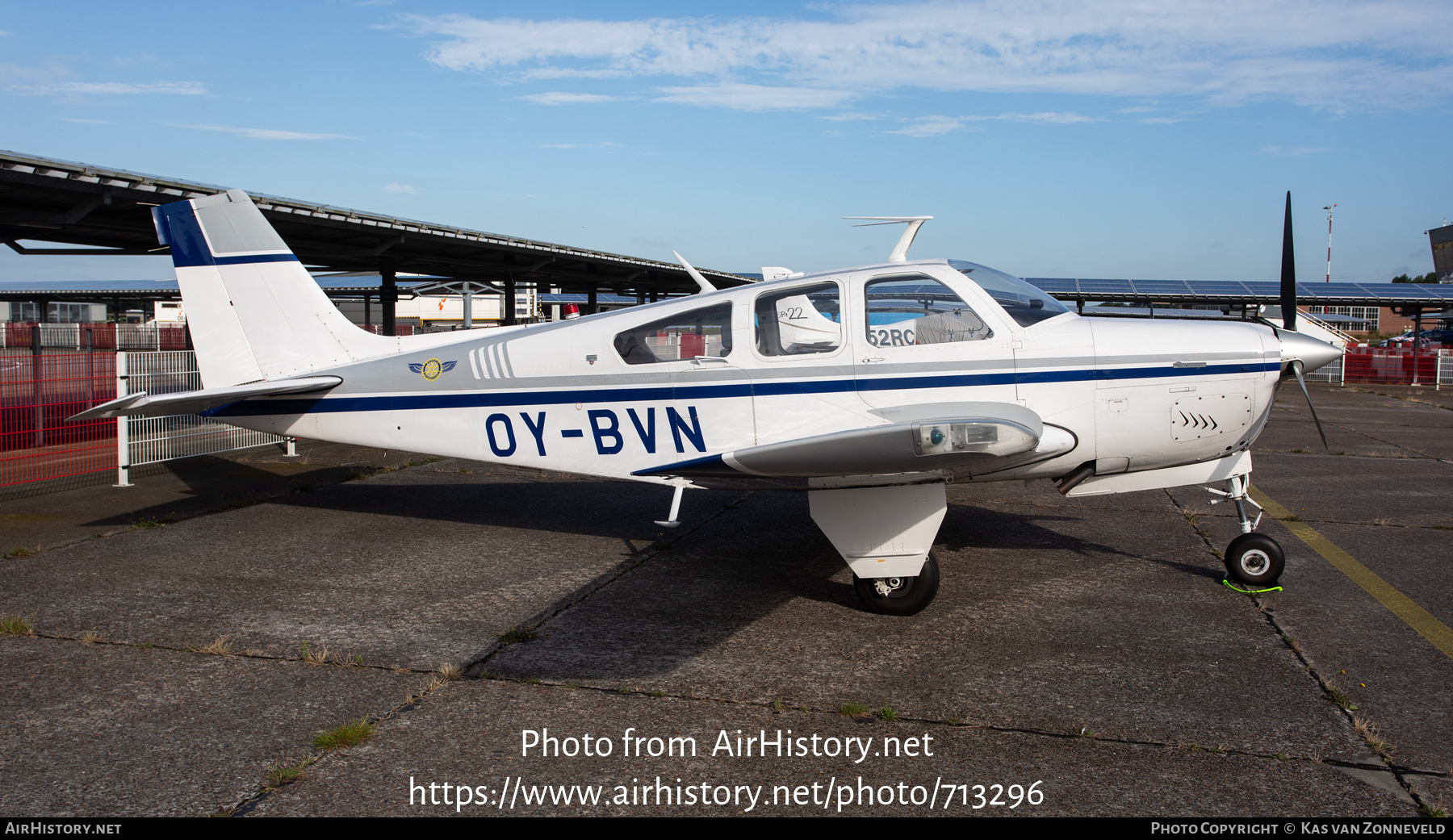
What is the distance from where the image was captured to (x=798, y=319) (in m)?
5.56

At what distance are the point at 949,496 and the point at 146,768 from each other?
708 cm

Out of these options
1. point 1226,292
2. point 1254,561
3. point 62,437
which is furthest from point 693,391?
point 1226,292

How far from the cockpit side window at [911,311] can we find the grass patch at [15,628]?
5003 mm

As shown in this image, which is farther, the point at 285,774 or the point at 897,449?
the point at 897,449

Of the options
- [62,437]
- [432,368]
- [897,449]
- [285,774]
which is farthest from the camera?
[62,437]

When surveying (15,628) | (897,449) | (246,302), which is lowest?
(15,628)

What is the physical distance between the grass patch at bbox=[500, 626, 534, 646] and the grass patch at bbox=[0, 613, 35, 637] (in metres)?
2.55

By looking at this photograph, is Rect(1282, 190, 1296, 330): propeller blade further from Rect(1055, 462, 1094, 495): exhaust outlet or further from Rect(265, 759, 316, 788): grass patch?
Rect(265, 759, 316, 788): grass patch

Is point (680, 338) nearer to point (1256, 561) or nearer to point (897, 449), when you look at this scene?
point (897, 449)

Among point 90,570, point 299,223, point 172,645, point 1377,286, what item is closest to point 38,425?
point 299,223

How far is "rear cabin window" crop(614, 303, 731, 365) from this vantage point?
5660 millimetres

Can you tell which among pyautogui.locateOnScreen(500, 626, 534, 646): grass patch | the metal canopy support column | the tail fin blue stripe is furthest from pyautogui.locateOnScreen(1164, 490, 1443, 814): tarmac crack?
the metal canopy support column

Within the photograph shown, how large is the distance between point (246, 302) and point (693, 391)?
4069 mm

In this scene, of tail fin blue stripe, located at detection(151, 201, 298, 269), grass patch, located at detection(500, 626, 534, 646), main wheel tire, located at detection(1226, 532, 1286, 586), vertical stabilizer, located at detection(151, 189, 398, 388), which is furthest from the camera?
tail fin blue stripe, located at detection(151, 201, 298, 269)
